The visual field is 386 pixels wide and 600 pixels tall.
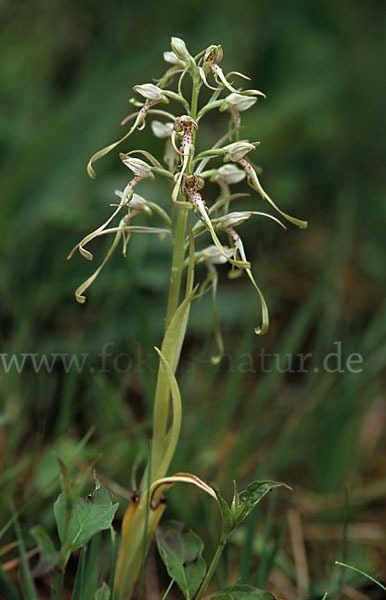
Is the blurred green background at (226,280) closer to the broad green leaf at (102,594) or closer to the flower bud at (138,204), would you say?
the broad green leaf at (102,594)

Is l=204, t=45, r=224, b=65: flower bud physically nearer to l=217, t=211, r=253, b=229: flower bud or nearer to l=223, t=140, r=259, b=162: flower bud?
l=223, t=140, r=259, b=162: flower bud

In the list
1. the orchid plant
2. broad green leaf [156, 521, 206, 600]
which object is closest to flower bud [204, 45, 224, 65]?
the orchid plant

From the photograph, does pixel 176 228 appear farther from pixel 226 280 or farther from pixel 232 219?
pixel 226 280

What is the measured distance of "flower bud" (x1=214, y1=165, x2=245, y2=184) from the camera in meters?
1.03

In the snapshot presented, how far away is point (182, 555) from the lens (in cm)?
96

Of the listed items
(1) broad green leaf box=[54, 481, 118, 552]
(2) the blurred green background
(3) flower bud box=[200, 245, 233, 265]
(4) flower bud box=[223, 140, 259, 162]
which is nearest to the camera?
(1) broad green leaf box=[54, 481, 118, 552]

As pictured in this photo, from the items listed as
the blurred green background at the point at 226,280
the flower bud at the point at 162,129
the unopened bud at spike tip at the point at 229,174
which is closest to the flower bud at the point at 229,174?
the unopened bud at spike tip at the point at 229,174

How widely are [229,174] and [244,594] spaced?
2.11 ft

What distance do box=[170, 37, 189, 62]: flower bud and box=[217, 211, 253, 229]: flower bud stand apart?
247mm

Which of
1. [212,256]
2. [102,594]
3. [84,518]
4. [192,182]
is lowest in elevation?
[102,594]

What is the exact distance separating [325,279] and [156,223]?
66cm

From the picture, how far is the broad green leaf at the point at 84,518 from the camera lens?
2.76ft

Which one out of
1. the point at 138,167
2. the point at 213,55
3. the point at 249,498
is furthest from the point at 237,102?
the point at 249,498

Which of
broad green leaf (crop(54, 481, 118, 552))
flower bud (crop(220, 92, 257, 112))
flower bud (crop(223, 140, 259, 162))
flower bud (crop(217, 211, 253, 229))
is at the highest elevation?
flower bud (crop(220, 92, 257, 112))
